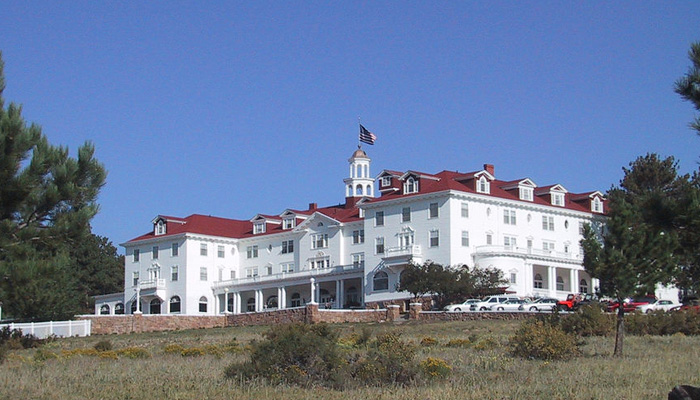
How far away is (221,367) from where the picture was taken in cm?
2750

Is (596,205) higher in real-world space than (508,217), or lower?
higher

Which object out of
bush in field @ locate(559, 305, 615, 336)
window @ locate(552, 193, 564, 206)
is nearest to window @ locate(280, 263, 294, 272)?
window @ locate(552, 193, 564, 206)

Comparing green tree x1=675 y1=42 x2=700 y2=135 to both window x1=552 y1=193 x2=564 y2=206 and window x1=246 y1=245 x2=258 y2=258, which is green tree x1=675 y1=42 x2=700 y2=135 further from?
window x1=246 y1=245 x2=258 y2=258

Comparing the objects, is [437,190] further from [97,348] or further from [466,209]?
[97,348]

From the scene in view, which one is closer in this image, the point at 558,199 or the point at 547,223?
the point at 547,223

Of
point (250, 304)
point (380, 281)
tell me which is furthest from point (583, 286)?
point (250, 304)

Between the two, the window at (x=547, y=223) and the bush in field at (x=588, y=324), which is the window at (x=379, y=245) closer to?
the window at (x=547, y=223)

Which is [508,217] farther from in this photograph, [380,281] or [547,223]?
[380,281]

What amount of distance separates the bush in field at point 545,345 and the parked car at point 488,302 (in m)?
32.2

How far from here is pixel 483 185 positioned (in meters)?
79.7

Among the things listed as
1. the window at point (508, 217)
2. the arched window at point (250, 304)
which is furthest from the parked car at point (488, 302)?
the arched window at point (250, 304)

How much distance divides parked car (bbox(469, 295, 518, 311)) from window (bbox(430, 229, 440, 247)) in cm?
989

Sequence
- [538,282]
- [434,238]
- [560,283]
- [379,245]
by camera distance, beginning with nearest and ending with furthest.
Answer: [434,238] < [538,282] < [379,245] < [560,283]

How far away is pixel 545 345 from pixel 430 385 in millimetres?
8259
